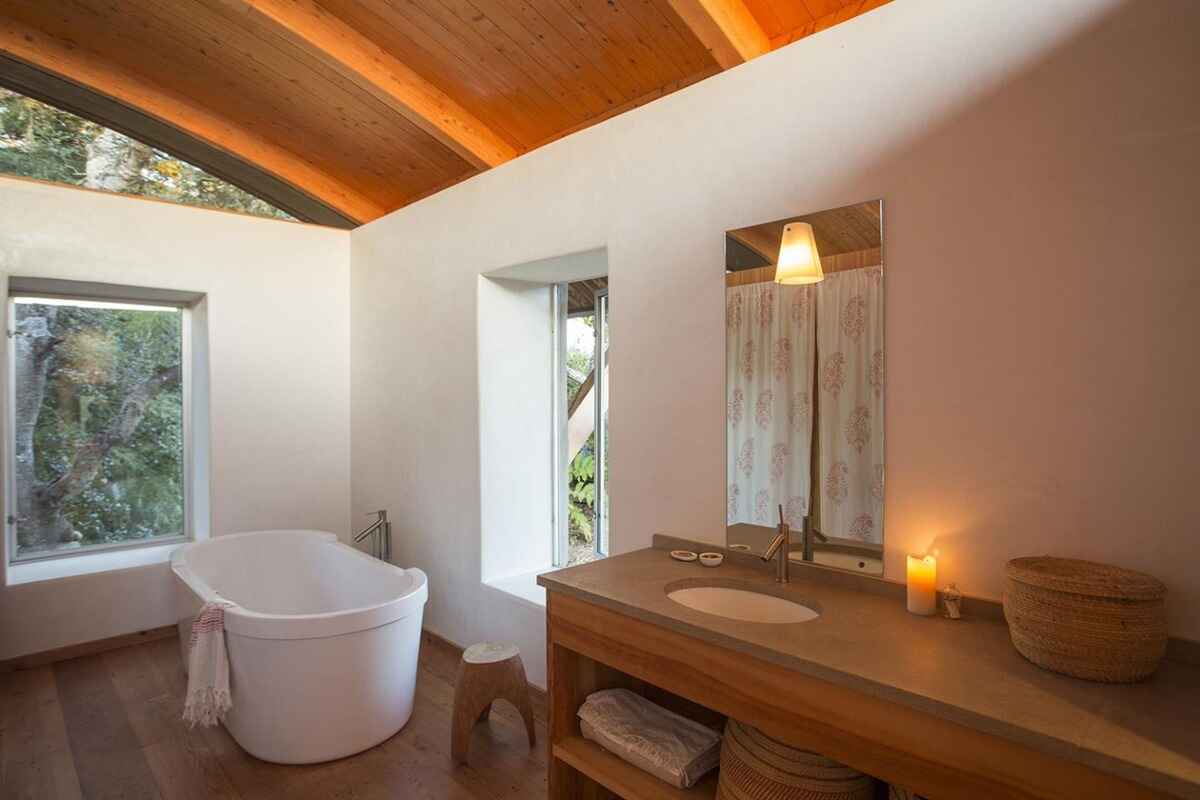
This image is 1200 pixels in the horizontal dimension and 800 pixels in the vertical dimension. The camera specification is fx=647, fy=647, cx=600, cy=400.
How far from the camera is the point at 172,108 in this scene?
12.7 ft

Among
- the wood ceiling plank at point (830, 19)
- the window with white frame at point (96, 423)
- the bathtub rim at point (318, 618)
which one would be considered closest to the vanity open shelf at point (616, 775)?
the bathtub rim at point (318, 618)

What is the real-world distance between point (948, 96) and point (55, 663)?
4723 mm

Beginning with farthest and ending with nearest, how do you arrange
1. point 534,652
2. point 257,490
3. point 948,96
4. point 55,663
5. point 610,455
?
point 257,490
point 55,663
point 534,652
point 610,455
point 948,96

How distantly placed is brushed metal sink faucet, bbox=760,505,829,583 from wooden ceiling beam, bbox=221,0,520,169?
2572mm

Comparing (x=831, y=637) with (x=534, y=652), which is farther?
(x=534, y=652)

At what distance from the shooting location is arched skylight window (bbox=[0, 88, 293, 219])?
3553mm

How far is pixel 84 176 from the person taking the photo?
3715 millimetres

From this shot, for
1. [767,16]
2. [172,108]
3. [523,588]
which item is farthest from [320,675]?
[172,108]

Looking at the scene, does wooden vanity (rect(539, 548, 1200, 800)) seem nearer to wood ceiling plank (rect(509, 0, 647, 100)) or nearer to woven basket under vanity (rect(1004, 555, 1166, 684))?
woven basket under vanity (rect(1004, 555, 1166, 684))

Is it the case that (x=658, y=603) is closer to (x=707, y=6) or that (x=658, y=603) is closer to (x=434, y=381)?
(x=707, y=6)

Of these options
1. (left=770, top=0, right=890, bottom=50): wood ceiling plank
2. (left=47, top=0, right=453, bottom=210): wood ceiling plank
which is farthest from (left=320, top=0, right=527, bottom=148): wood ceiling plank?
(left=770, top=0, right=890, bottom=50): wood ceiling plank

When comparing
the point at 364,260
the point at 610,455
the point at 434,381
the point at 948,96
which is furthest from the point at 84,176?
the point at 948,96

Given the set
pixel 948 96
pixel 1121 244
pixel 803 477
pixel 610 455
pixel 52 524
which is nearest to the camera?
pixel 1121 244

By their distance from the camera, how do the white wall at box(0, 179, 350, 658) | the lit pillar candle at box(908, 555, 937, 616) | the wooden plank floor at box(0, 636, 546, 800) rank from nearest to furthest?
the lit pillar candle at box(908, 555, 937, 616) → the wooden plank floor at box(0, 636, 546, 800) → the white wall at box(0, 179, 350, 658)
